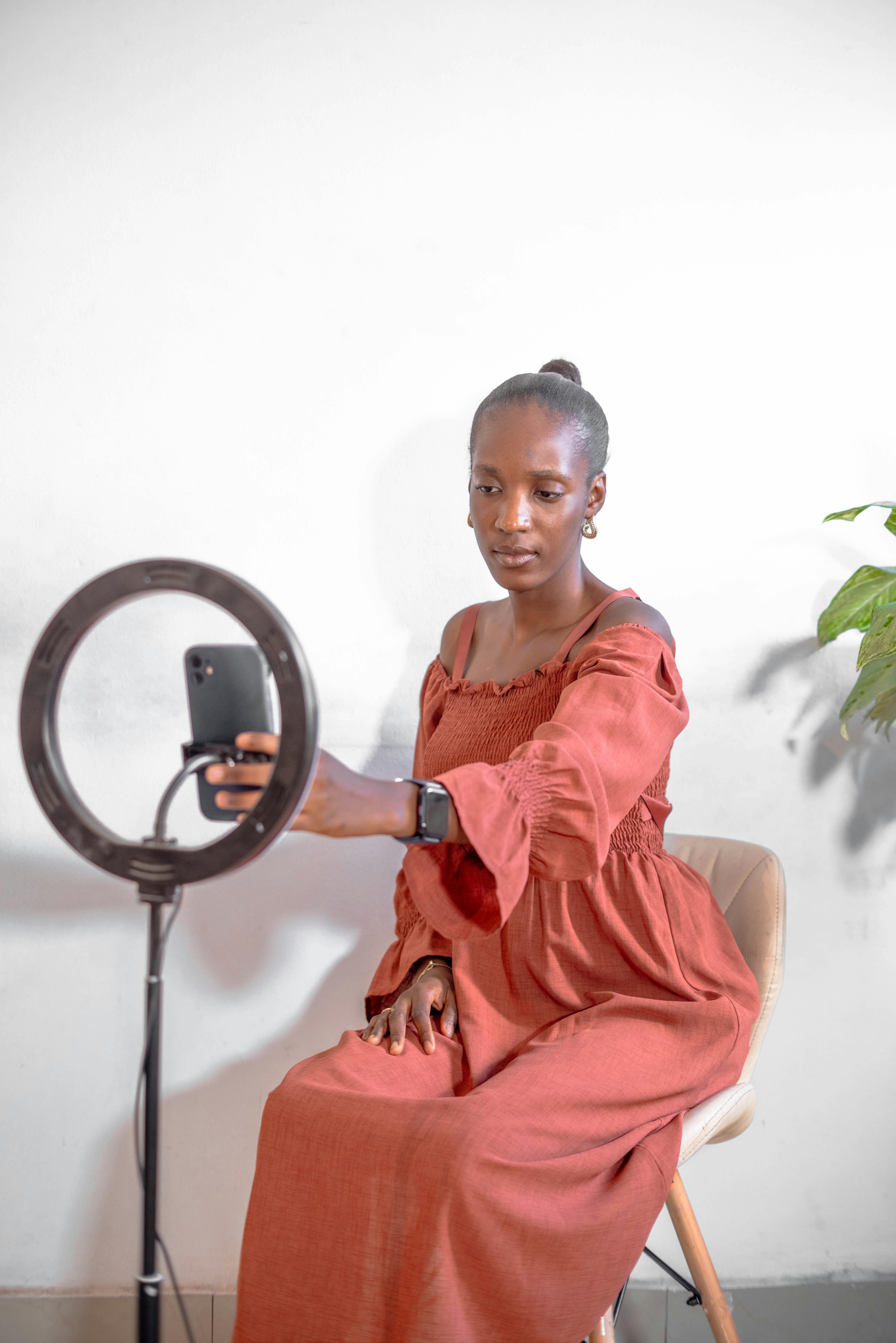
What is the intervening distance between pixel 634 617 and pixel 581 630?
0.24 ft

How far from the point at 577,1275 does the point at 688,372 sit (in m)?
1.23

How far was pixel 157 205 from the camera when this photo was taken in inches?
54.5

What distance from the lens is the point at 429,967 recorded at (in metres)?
1.15

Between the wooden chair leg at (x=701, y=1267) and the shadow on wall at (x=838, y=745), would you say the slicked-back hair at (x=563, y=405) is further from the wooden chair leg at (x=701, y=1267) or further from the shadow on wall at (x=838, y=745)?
the wooden chair leg at (x=701, y=1267)

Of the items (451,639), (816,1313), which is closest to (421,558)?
(451,639)

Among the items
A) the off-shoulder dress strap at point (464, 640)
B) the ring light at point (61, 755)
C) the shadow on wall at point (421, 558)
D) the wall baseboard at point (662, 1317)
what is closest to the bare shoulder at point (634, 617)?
the off-shoulder dress strap at point (464, 640)

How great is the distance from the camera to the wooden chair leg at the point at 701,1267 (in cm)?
113

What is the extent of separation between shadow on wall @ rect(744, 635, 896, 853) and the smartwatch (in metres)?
0.90

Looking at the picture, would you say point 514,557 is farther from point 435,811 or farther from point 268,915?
point 268,915

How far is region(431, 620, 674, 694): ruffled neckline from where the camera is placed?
1.07m

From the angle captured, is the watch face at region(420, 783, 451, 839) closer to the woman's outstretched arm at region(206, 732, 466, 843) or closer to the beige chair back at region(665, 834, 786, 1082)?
the woman's outstretched arm at region(206, 732, 466, 843)

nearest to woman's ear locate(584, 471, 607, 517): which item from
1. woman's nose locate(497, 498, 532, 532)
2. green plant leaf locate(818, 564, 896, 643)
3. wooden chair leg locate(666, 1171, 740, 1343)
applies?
woman's nose locate(497, 498, 532, 532)

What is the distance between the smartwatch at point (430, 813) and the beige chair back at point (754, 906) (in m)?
0.61

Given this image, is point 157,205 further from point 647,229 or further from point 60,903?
point 60,903
